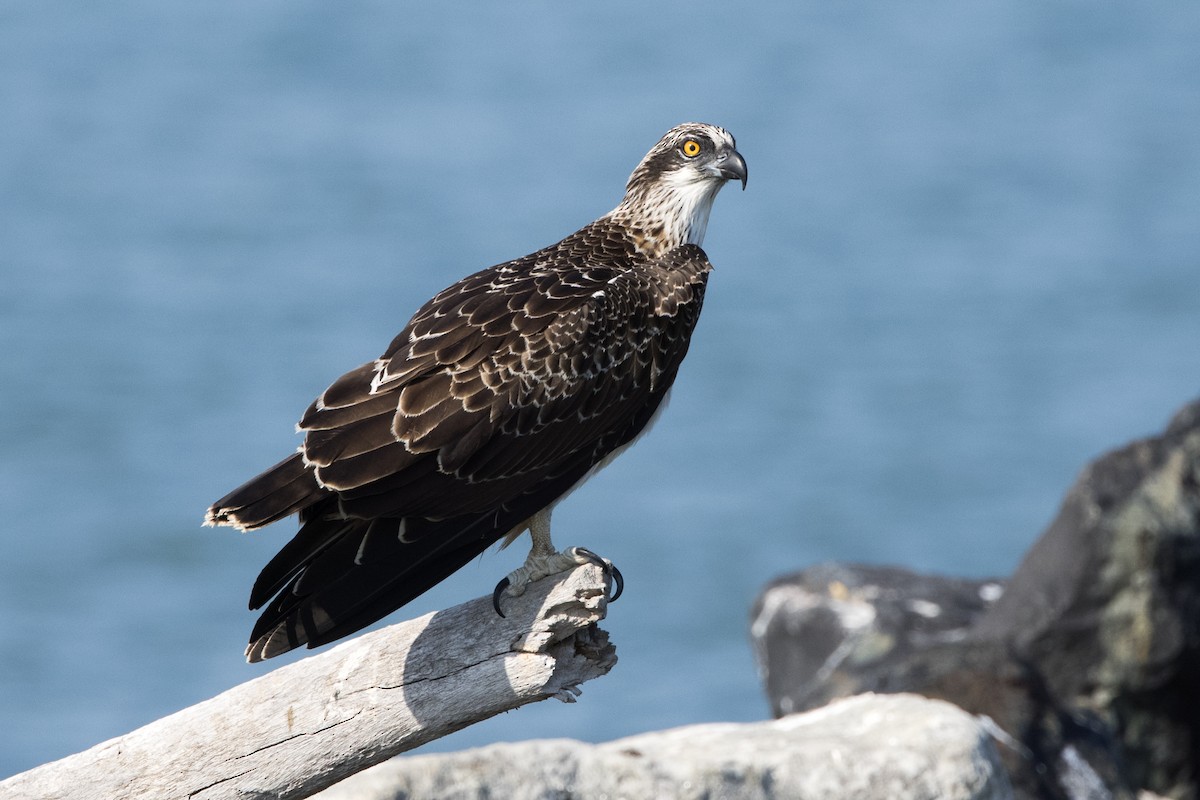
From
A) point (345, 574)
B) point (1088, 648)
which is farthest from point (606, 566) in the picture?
point (1088, 648)

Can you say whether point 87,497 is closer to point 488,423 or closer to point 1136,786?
point 1136,786

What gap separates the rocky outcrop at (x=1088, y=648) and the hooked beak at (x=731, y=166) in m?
3.56

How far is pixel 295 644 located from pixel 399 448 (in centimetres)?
81

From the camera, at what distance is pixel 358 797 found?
25.2 feet

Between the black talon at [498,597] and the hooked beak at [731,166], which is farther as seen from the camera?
the hooked beak at [731,166]

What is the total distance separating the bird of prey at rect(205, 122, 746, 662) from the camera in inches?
262

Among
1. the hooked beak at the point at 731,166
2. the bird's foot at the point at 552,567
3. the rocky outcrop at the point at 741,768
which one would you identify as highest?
the hooked beak at the point at 731,166

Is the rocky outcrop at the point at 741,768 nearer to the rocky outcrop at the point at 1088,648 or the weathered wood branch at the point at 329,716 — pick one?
the weathered wood branch at the point at 329,716

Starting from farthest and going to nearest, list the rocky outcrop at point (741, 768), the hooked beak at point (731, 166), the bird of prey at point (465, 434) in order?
the hooked beak at point (731, 166), the rocky outcrop at point (741, 768), the bird of prey at point (465, 434)

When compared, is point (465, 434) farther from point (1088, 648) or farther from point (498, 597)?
point (1088, 648)

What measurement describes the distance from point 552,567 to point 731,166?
2.18m

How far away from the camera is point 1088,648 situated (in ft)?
36.6

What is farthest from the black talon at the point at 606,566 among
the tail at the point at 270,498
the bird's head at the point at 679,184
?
the bird's head at the point at 679,184

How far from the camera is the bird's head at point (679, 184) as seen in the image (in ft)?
27.1
